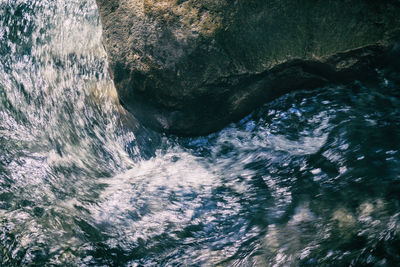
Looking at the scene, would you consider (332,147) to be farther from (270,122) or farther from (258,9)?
(258,9)

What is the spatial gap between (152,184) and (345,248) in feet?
6.29

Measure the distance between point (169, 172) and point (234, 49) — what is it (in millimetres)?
1426

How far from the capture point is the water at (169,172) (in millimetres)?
2098

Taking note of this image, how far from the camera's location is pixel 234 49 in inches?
124

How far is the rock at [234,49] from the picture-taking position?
2957 mm

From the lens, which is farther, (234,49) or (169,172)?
(169,172)

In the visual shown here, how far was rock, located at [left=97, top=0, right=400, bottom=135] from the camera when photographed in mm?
2957

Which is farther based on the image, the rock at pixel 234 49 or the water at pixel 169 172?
the rock at pixel 234 49

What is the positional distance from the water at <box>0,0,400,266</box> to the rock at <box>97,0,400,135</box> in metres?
0.27

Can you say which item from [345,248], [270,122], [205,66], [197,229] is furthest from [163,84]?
[345,248]

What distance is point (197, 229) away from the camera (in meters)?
2.61

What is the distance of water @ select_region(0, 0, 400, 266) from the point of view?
210 cm

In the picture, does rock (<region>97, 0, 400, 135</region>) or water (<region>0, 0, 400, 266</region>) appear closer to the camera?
water (<region>0, 0, 400, 266</region>)

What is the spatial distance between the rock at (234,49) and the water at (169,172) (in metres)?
0.27
